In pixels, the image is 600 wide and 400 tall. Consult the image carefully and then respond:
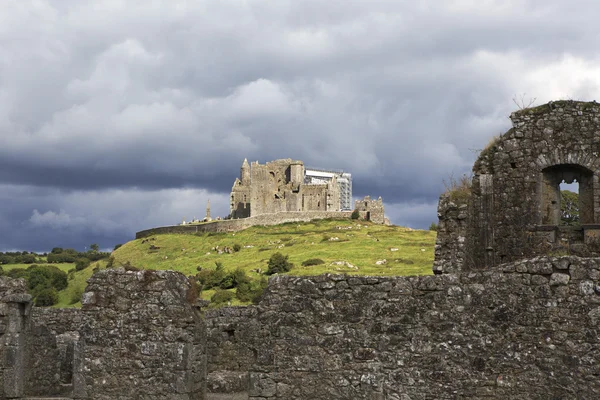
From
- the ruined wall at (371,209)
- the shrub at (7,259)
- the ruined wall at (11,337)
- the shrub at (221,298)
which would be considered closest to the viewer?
the ruined wall at (11,337)

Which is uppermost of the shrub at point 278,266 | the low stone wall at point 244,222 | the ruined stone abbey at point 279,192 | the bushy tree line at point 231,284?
the ruined stone abbey at point 279,192

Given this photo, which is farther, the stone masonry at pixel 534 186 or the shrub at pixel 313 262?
the shrub at pixel 313 262

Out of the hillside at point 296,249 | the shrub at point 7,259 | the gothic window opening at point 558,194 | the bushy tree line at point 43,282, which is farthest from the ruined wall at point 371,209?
the gothic window opening at point 558,194

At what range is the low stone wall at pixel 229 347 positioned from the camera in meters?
13.0

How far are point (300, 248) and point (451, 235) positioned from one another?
70.9 metres

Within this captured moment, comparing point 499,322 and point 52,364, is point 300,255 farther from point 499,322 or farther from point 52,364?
point 499,322

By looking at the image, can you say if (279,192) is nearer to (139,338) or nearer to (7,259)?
(7,259)

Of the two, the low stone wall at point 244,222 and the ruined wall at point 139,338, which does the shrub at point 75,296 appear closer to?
the low stone wall at point 244,222

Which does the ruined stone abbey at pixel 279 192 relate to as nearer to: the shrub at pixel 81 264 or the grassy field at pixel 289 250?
the grassy field at pixel 289 250

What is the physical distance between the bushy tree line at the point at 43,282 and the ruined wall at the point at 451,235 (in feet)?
186

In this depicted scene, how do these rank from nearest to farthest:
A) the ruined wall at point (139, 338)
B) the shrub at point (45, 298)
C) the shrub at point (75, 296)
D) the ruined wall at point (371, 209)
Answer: the ruined wall at point (139, 338) < the shrub at point (45, 298) < the shrub at point (75, 296) < the ruined wall at point (371, 209)

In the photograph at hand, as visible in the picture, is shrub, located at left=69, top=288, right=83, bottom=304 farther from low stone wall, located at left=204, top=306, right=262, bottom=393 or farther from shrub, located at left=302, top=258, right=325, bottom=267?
low stone wall, located at left=204, top=306, right=262, bottom=393

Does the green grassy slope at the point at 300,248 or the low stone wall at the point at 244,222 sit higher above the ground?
the low stone wall at the point at 244,222

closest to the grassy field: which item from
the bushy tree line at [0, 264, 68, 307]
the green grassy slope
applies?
the green grassy slope
